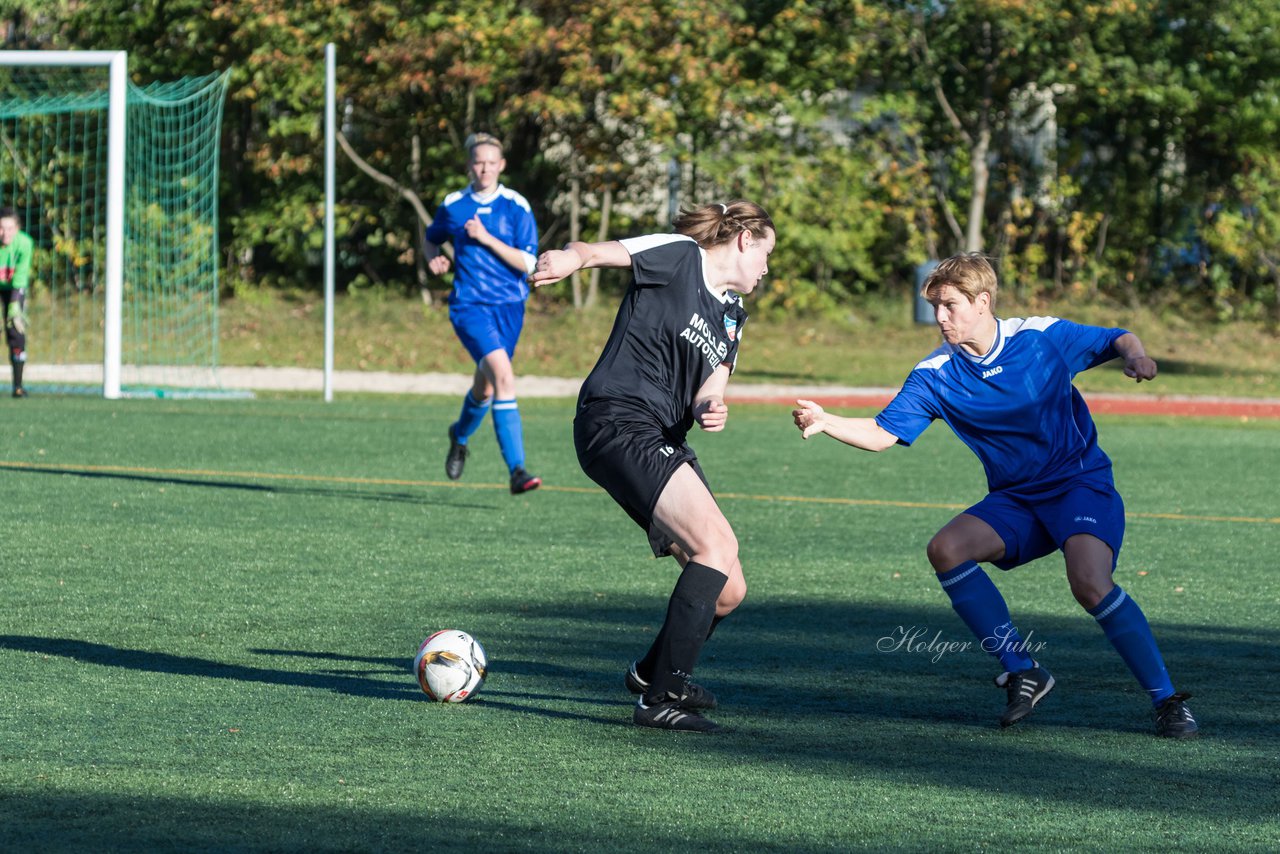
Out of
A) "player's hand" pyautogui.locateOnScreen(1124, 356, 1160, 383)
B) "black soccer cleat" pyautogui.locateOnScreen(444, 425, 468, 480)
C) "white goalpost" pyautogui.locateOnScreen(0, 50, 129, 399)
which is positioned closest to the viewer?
"player's hand" pyautogui.locateOnScreen(1124, 356, 1160, 383)

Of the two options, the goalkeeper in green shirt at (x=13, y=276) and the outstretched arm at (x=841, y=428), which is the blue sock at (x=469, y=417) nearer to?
the outstretched arm at (x=841, y=428)

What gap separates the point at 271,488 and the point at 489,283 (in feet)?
6.22

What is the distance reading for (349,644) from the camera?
19.8ft

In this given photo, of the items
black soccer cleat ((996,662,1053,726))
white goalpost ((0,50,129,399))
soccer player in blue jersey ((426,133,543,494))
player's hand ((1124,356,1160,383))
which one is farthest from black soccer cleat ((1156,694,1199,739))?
white goalpost ((0,50,129,399))

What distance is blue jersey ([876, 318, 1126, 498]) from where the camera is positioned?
16.9ft

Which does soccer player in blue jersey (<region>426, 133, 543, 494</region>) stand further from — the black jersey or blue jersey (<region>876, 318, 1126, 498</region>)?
blue jersey (<region>876, 318, 1126, 498</region>)

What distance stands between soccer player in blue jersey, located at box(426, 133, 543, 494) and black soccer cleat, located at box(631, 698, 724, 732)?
4.90 meters

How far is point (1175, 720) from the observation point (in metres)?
4.80

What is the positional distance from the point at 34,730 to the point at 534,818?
61.9 inches

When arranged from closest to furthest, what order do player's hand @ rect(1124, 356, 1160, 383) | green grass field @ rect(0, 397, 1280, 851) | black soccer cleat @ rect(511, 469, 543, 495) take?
1. green grass field @ rect(0, 397, 1280, 851)
2. player's hand @ rect(1124, 356, 1160, 383)
3. black soccer cleat @ rect(511, 469, 543, 495)

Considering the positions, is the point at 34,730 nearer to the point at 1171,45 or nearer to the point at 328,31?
the point at 328,31

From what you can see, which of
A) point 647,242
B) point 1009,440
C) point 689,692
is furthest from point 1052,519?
point 647,242

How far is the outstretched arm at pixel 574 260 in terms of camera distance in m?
4.66

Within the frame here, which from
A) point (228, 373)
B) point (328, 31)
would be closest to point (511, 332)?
point (228, 373)
